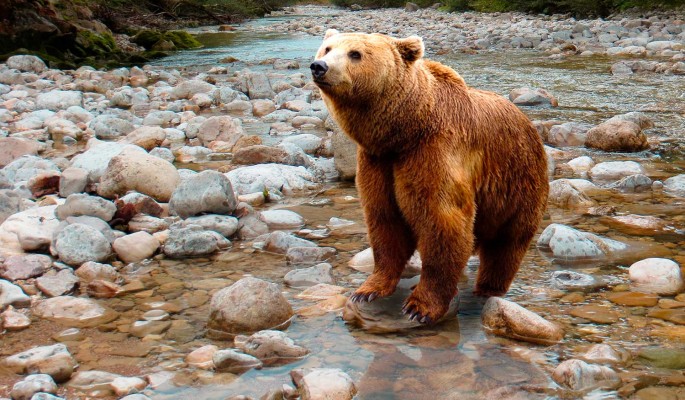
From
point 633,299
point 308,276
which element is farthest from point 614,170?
point 308,276

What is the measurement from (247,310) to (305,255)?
118cm

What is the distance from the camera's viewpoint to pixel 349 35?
3.98 m

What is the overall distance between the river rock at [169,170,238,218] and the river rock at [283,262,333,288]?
127 centimetres

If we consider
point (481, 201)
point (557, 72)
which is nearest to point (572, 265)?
point (481, 201)

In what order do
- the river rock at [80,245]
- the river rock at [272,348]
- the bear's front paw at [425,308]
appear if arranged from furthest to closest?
the river rock at [80,245] < the bear's front paw at [425,308] < the river rock at [272,348]

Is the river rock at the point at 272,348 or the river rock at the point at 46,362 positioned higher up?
the river rock at the point at 46,362

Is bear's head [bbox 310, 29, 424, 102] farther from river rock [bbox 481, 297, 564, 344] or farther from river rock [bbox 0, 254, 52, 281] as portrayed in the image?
river rock [bbox 0, 254, 52, 281]

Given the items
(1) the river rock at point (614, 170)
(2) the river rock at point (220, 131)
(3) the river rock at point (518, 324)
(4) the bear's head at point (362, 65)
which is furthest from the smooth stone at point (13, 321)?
(1) the river rock at point (614, 170)

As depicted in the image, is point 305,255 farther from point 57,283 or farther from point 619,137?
point 619,137

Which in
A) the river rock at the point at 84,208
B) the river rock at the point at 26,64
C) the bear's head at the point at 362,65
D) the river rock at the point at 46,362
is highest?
the bear's head at the point at 362,65

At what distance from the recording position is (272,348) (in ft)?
12.0

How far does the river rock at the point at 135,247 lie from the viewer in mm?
5179

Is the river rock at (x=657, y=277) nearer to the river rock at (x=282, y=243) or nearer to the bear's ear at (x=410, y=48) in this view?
the bear's ear at (x=410, y=48)

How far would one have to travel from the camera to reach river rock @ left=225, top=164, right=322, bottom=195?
6.95m
